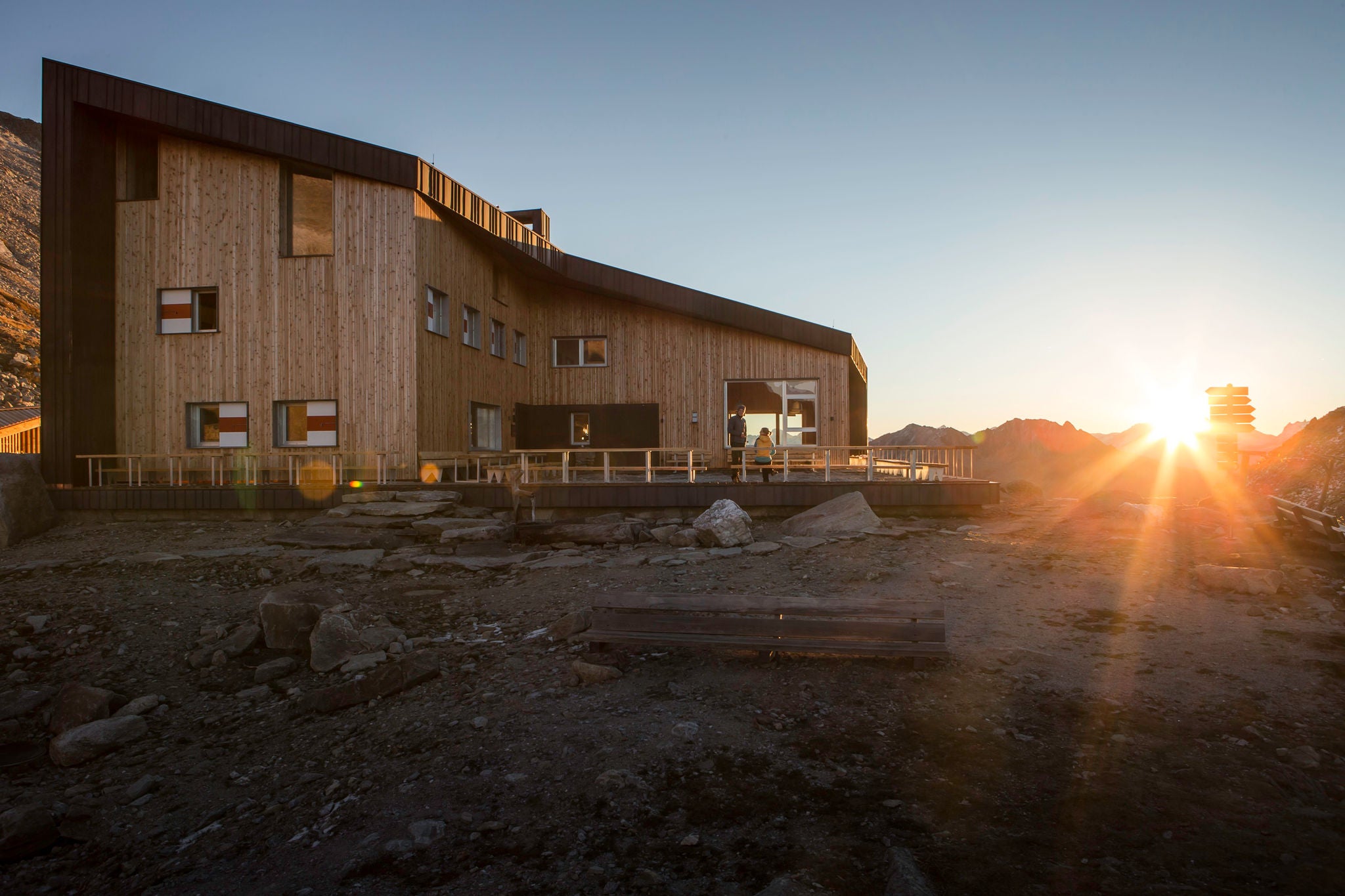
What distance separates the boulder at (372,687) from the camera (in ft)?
21.1

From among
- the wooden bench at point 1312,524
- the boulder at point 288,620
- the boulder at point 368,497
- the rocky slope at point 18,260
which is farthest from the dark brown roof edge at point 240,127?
the wooden bench at point 1312,524

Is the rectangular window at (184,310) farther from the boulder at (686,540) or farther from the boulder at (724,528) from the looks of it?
the boulder at (724,528)

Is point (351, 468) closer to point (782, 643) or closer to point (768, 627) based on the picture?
point (768, 627)

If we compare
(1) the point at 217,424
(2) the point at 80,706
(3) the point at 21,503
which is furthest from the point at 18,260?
(2) the point at 80,706

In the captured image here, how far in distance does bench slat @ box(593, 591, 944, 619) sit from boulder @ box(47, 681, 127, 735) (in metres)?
4.63

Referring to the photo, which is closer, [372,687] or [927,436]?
[372,687]

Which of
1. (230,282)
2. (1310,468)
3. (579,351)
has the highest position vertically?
(230,282)

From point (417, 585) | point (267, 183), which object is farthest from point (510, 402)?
point (417, 585)

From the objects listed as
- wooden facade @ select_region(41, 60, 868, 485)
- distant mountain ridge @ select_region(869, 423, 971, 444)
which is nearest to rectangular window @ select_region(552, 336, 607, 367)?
wooden facade @ select_region(41, 60, 868, 485)

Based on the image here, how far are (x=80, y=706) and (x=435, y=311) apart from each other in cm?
1146

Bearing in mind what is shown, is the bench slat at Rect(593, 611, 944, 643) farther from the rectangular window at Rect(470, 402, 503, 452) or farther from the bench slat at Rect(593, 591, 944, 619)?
the rectangular window at Rect(470, 402, 503, 452)

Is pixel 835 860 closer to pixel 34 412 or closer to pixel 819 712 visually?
pixel 819 712

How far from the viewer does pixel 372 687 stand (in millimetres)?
6559

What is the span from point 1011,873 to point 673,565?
7071mm
